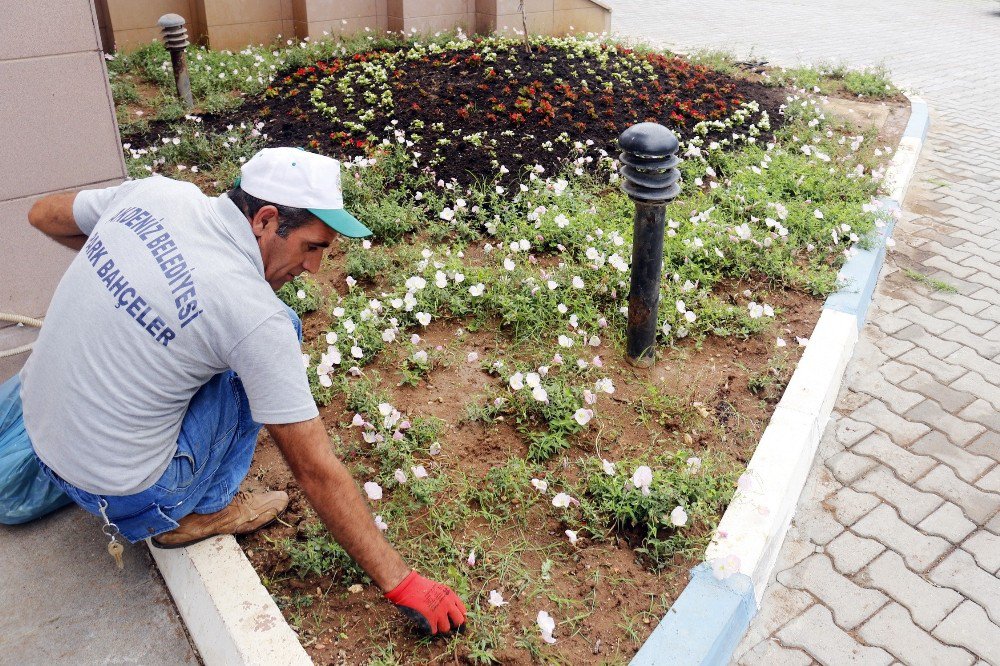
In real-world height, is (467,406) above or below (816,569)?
above

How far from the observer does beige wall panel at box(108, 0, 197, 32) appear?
27.2 feet

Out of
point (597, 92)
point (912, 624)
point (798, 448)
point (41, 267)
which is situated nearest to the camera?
point (912, 624)

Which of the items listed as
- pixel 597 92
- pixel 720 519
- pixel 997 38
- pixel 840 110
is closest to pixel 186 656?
pixel 720 519

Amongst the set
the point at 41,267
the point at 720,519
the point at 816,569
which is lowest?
the point at 816,569

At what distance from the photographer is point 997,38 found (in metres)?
13.0

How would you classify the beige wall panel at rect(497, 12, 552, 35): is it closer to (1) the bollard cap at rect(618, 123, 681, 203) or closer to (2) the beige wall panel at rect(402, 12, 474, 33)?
(2) the beige wall panel at rect(402, 12, 474, 33)

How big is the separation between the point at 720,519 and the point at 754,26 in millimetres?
12752

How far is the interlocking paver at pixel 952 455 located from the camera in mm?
3391

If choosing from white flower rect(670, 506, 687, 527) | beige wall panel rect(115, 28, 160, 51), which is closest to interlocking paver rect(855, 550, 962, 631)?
white flower rect(670, 506, 687, 527)

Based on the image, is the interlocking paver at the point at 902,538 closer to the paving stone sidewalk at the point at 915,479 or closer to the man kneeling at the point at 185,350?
the paving stone sidewalk at the point at 915,479

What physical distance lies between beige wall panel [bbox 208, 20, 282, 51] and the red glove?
7.97 m

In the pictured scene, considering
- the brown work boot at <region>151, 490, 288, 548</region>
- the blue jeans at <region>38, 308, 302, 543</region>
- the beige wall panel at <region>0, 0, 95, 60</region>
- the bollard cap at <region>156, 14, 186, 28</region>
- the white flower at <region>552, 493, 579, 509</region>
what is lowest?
the brown work boot at <region>151, 490, 288, 548</region>

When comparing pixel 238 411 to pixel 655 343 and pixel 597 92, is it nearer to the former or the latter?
pixel 655 343

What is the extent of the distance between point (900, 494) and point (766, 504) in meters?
0.78
